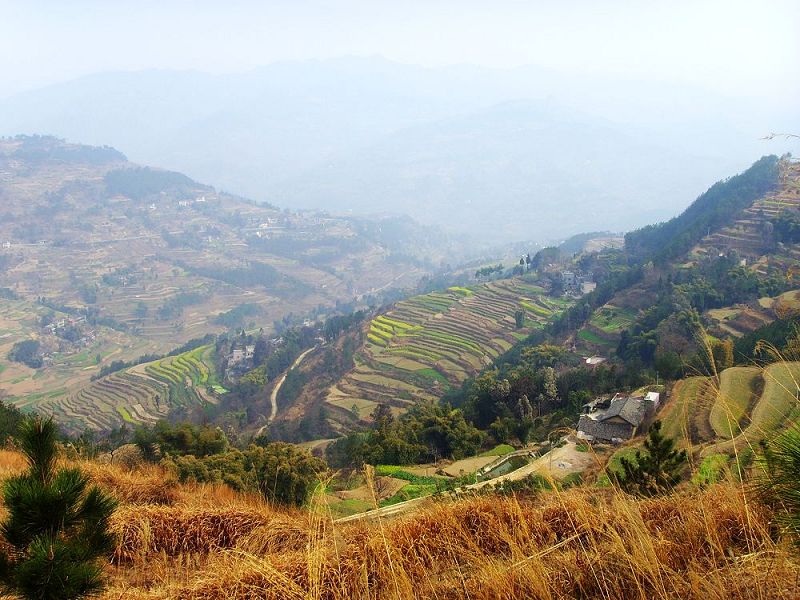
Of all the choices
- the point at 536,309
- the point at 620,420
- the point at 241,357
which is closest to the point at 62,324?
the point at 241,357

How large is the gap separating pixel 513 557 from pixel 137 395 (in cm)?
5535

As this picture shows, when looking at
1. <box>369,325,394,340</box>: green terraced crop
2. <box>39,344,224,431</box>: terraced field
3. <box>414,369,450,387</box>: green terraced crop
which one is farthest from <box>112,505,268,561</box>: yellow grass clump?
<box>39,344,224,431</box>: terraced field

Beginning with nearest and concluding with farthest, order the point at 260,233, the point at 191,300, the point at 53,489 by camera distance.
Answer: the point at 53,489 → the point at 191,300 → the point at 260,233

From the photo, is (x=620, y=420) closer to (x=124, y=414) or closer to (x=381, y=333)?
(x=381, y=333)

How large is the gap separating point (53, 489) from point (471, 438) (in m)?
18.5

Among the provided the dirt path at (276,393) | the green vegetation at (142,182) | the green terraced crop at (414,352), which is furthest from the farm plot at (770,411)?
the green vegetation at (142,182)

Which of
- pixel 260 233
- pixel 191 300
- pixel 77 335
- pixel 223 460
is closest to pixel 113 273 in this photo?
pixel 191 300

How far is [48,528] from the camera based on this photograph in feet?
7.66

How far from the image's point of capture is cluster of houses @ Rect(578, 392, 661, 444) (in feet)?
57.3

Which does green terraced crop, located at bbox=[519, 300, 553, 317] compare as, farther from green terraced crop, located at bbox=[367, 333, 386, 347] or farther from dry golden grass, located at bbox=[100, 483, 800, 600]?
dry golden grass, located at bbox=[100, 483, 800, 600]

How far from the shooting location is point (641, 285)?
43.0 meters

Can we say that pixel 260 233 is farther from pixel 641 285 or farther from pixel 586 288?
pixel 641 285

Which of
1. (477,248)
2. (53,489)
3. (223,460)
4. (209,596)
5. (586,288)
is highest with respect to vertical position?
(53,489)

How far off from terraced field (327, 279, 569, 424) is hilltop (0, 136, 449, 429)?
20224 mm
